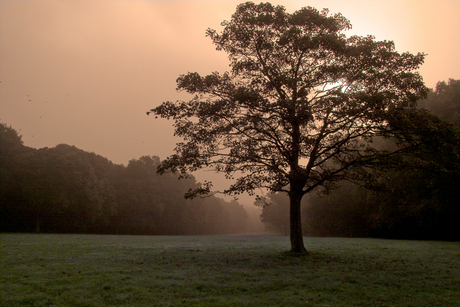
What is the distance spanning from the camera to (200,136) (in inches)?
824

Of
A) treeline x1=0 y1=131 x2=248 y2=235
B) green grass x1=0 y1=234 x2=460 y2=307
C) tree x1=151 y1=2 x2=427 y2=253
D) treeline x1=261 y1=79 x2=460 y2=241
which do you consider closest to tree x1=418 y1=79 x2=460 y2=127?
treeline x1=261 y1=79 x2=460 y2=241

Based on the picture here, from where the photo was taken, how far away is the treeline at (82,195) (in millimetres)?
55594

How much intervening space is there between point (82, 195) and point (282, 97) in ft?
171

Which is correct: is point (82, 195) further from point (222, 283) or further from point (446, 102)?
point (446, 102)

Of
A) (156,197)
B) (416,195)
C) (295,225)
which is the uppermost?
(156,197)

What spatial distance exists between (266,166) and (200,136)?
469 centimetres

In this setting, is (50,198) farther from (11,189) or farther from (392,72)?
(392,72)

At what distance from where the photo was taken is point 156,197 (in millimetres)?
86250

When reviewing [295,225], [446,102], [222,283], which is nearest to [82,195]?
[295,225]

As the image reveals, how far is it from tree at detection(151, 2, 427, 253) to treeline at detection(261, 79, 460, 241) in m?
2.71

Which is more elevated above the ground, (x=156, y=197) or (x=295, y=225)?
(x=156, y=197)

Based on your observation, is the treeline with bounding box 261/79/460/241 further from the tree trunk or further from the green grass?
the green grass

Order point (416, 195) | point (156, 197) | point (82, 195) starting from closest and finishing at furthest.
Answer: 1. point (416, 195)
2. point (82, 195)
3. point (156, 197)

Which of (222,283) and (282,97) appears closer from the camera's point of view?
(222,283)
